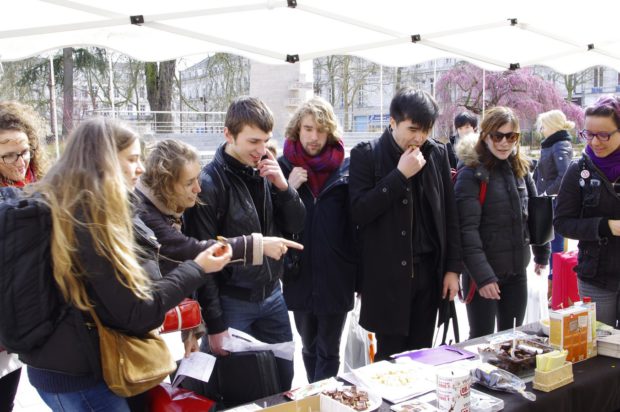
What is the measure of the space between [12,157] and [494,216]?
7.05ft

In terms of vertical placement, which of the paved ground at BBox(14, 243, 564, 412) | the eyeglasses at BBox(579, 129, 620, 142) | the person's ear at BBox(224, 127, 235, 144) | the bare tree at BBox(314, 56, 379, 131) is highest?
the bare tree at BBox(314, 56, 379, 131)

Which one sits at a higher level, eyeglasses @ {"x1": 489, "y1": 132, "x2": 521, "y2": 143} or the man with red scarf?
eyeglasses @ {"x1": 489, "y1": 132, "x2": 521, "y2": 143}

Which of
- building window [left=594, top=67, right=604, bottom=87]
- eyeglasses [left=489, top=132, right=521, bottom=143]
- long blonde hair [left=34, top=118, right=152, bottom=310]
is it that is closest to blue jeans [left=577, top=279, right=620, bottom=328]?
eyeglasses [left=489, top=132, right=521, bottom=143]

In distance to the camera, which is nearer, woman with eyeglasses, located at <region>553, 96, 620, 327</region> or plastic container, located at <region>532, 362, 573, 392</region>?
plastic container, located at <region>532, 362, 573, 392</region>

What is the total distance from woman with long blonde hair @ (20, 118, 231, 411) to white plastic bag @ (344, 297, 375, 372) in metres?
1.54

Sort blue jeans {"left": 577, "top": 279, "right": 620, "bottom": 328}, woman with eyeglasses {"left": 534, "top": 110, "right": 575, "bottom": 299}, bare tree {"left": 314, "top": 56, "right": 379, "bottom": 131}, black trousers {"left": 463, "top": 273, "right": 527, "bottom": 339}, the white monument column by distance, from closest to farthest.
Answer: blue jeans {"left": 577, "top": 279, "right": 620, "bottom": 328}
black trousers {"left": 463, "top": 273, "right": 527, "bottom": 339}
woman with eyeglasses {"left": 534, "top": 110, "right": 575, "bottom": 299}
the white monument column
bare tree {"left": 314, "top": 56, "right": 379, "bottom": 131}

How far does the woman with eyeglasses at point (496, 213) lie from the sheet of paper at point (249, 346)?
42.8 inches

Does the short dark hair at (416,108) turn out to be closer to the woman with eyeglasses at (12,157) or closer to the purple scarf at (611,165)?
the purple scarf at (611,165)

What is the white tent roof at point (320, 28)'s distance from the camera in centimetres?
291

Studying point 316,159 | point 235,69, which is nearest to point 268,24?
point 316,159

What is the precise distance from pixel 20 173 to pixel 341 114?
2184 centimetres

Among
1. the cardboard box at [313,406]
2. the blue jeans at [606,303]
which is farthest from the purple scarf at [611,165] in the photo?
the cardboard box at [313,406]

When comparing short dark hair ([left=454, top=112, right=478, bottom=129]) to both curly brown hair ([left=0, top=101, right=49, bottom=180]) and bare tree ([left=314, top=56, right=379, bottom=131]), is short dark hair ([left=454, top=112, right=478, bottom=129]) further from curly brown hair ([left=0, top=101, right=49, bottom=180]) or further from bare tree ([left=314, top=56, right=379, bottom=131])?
bare tree ([left=314, top=56, right=379, bottom=131])

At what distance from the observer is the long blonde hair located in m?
1.35
